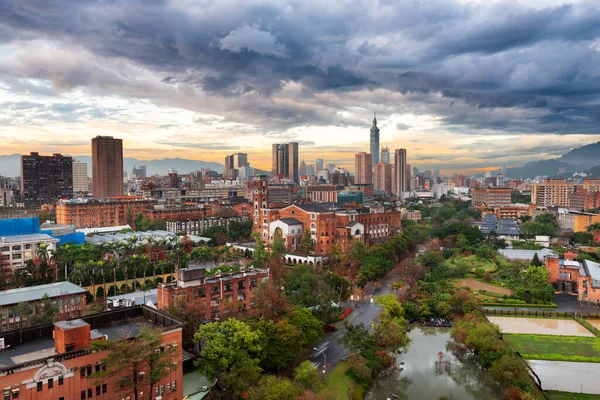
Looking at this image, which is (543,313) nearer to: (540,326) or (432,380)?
(540,326)

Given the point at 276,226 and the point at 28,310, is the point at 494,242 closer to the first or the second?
the point at 276,226

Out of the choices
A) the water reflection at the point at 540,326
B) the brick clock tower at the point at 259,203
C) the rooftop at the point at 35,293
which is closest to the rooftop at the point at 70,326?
the rooftop at the point at 35,293

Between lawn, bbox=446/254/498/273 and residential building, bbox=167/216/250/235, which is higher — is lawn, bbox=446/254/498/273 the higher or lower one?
the lower one

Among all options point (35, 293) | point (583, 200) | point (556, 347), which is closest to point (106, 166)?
point (35, 293)

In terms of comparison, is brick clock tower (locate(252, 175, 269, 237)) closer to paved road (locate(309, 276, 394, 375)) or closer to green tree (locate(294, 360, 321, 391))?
paved road (locate(309, 276, 394, 375))

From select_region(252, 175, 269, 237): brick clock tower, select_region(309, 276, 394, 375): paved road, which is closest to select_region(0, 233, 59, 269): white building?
select_region(252, 175, 269, 237): brick clock tower
